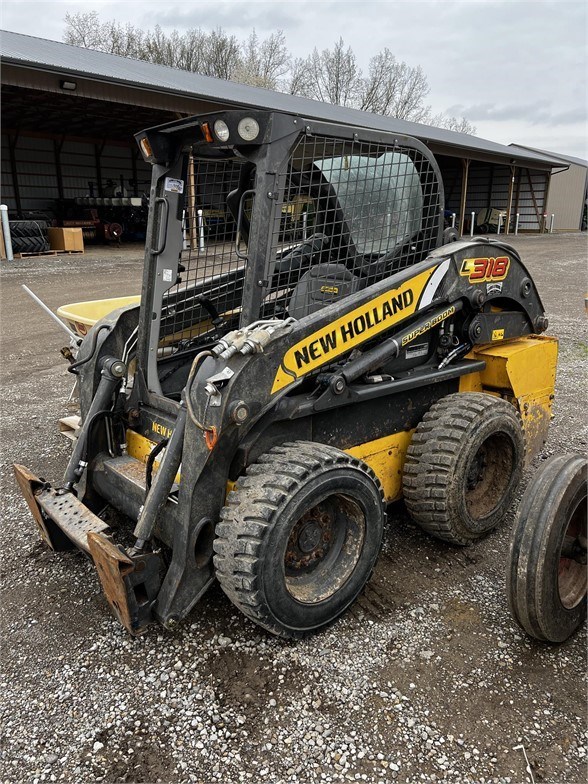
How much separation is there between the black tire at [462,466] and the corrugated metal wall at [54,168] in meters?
20.9

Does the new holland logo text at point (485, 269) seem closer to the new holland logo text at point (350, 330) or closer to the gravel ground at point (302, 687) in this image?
the new holland logo text at point (350, 330)

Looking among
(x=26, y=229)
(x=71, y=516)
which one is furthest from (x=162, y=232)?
(x=26, y=229)

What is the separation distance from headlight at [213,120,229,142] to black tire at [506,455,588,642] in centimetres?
201

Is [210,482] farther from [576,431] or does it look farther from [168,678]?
[576,431]

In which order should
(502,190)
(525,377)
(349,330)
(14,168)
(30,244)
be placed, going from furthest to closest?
(502,190), (14,168), (30,244), (525,377), (349,330)

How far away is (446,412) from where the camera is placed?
356 cm

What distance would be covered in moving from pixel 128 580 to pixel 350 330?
5.01 ft

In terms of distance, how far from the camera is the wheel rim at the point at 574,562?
8.68 ft

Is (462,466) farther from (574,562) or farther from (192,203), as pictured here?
(192,203)

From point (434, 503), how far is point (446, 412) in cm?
53

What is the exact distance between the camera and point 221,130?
108 inches

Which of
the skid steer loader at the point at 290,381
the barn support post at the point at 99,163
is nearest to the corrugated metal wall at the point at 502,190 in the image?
the barn support post at the point at 99,163

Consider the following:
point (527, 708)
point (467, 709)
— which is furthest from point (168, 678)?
point (527, 708)

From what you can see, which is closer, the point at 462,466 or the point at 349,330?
the point at 349,330
